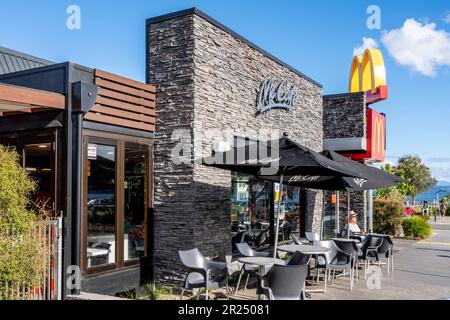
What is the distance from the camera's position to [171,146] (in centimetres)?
803

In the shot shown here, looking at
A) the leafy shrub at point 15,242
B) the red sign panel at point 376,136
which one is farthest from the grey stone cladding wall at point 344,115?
the leafy shrub at point 15,242

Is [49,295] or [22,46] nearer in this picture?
[49,295]

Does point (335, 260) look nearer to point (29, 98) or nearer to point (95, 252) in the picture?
point (95, 252)

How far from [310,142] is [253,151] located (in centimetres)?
726

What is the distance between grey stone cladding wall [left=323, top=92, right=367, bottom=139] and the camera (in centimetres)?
1600

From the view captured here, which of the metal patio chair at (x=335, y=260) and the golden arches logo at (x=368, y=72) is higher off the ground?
the golden arches logo at (x=368, y=72)

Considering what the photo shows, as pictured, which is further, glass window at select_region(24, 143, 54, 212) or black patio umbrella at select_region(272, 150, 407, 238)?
black patio umbrella at select_region(272, 150, 407, 238)

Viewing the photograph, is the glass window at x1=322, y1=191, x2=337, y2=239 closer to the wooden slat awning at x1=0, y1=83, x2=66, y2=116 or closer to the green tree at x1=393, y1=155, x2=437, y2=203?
the wooden slat awning at x1=0, y1=83, x2=66, y2=116

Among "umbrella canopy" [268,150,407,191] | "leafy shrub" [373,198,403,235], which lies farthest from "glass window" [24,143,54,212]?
"leafy shrub" [373,198,403,235]

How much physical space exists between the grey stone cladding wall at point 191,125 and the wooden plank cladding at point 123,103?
250 mm

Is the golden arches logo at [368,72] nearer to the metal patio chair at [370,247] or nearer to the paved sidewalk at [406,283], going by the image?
Answer: the paved sidewalk at [406,283]

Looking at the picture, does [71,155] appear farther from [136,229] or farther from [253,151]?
[253,151]

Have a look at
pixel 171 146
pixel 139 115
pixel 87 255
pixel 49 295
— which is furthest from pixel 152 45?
pixel 49 295

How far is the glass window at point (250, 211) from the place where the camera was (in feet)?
30.7
